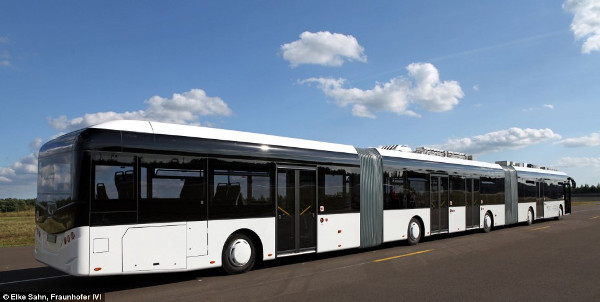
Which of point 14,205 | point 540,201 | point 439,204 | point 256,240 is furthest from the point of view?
point 14,205

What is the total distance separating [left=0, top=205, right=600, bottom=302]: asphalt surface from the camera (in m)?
7.33

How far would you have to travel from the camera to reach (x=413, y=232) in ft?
47.9

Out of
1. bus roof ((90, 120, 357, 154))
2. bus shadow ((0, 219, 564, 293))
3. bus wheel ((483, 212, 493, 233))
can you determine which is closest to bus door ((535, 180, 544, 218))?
bus wheel ((483, 212, 493, 233))

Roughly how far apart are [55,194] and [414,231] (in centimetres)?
1071

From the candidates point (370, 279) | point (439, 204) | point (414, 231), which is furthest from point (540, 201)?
point (370, 279)

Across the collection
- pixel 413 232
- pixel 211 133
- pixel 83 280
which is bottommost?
pixel 83 280

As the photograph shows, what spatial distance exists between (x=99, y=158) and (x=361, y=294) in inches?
194

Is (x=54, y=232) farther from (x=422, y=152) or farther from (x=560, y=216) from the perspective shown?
(x=560, y=216)

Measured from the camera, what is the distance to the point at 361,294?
7.37 meters

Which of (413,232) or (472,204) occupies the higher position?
(472,204)

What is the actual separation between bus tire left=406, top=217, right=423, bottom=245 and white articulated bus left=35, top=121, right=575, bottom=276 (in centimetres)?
12

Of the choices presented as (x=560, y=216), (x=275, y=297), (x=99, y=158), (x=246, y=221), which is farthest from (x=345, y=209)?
(x=560, y=216)

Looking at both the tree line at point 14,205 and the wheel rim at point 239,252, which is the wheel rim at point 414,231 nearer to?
the wheel rim at point 239,252

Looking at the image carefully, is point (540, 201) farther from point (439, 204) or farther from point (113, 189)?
point (113, 189)
